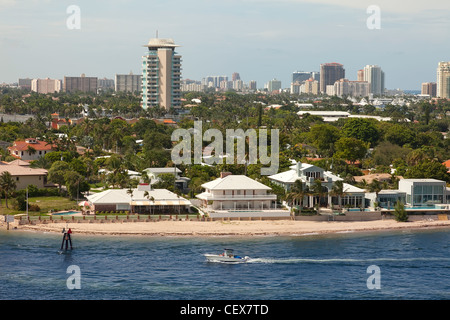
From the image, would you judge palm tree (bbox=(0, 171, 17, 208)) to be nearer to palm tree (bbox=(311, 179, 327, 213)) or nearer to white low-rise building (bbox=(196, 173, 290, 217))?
white low-rise building (bbox=(196, 173, 290, 217))

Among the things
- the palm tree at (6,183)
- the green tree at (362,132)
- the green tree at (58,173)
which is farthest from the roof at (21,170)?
the green tree at (362,132)

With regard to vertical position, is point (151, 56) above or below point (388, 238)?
above

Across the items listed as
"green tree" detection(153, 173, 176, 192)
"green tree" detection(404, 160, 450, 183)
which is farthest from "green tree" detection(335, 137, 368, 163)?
"green tree" detection(153, 173, 176, 192)

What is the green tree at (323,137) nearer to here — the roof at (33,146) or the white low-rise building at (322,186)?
the white low-rise building at (322,186)

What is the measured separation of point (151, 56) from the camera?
17912cm

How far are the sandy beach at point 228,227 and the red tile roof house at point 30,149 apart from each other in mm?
35694

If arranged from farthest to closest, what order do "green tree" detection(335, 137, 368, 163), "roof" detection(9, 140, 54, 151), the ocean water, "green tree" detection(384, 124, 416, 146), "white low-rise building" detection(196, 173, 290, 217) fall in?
"green tree" detection(384, 124, 416, 146)
"green tree" detection(335, 137, 368, 163)
"roof" detection(9, 140, 54, 151)
"white low-rise building" detection(196, 173, 290, 217)
the ocean water

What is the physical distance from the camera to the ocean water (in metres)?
40.7

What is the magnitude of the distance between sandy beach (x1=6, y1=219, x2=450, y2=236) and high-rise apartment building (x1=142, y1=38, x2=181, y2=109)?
123 metres

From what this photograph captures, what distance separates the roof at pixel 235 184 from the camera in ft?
213
